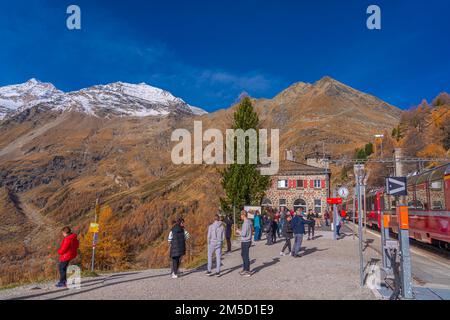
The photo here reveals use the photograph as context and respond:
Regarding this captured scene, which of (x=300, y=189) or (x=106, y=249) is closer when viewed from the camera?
(x=106, y=249)

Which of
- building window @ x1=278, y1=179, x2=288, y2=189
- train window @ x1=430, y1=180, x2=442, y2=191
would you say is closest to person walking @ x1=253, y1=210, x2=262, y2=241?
Result: train window @ x1=430, y1=180, x2=442, y2=191

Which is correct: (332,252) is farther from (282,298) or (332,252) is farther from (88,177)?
(88,177)

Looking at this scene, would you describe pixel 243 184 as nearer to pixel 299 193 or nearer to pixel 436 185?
pixel 436 185

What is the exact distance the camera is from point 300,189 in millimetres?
51094

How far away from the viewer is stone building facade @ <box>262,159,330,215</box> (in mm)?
50406

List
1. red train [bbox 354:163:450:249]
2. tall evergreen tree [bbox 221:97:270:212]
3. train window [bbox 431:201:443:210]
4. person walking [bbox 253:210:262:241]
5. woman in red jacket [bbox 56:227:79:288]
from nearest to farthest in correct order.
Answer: woman in red jacket [bbox 56:227:79:288] → red train [bbox 354:163:450:249] → train window [bbox 431:201:443:210] → person walking [bbox 253:210:262:241] → tall evergreen tree [bbox 221:97:270:212]

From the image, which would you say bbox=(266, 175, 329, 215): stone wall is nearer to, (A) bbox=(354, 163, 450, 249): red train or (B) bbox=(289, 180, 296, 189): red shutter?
(B) bbox=(289, 180, 296, 189): red shutter

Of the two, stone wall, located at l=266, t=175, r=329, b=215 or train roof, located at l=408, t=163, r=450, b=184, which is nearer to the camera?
train roof, located at l=408, t=163, r=450, b=184

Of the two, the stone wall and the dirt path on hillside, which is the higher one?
the stone wall

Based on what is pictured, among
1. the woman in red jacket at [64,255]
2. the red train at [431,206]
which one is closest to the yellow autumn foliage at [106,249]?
the red train at [431,206]

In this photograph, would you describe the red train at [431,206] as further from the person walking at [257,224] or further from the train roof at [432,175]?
the person walking at [257,224]

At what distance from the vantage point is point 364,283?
9836 mm

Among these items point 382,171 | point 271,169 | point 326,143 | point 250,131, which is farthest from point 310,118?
point 250,131

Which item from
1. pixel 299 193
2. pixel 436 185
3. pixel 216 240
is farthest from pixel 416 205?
pixel 299 193
